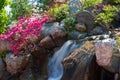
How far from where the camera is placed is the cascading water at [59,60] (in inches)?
357

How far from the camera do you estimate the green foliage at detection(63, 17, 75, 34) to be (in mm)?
10406

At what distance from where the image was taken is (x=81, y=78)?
753 centimetres

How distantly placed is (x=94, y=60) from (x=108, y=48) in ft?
1.98

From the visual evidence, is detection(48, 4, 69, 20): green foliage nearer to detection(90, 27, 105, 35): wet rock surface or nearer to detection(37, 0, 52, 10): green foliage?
detection(90, 27, 105, 35): wet rock surface

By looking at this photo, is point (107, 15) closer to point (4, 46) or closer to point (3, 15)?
point (4, 46)

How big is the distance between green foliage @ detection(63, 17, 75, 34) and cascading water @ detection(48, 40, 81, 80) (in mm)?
1060

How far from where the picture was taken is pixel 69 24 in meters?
10.5

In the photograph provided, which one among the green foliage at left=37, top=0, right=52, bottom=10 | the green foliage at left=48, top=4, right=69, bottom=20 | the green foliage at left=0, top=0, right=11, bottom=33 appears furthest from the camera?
the green foliage at left=37, top=0, right=52, bottom=10

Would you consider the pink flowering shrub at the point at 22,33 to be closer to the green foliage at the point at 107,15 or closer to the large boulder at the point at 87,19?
the large boulder at the point at 87,19

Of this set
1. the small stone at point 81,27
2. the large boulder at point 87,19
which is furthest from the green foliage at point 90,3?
the small stone at point 81,27

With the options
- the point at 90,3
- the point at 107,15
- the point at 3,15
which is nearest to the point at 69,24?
the point at 90,3

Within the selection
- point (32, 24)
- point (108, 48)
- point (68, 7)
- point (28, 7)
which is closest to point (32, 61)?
point (32, 24)

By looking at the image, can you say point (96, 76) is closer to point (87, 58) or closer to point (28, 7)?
point (87, 58)

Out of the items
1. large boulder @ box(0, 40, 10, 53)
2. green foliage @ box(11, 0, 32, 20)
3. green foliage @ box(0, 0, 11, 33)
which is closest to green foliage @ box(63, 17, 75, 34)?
large boulder @ box(0, 40, 10, 53)
